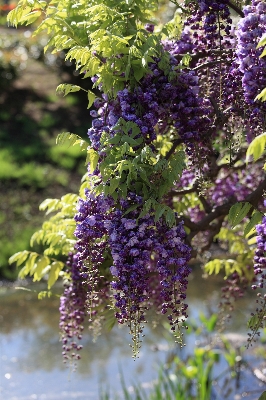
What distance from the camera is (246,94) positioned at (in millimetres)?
2738

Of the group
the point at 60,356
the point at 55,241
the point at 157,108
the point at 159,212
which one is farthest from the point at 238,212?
the point at 60,356

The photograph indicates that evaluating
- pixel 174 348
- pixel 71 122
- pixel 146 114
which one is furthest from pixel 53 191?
pixel 146 114

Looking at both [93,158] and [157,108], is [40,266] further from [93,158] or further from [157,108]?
[157,108]

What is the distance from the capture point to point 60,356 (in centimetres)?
670

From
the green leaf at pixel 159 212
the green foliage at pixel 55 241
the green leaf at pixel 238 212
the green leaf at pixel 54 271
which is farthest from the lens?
the green leaf at pixel 54 271

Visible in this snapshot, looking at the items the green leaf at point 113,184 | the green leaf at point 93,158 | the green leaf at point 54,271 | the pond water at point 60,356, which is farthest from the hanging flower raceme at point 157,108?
the pond water at point 60,356

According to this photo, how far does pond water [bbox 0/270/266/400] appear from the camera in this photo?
20.0 ft

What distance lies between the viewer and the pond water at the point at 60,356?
609cm

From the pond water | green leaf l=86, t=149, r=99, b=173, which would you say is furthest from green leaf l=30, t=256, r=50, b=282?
the pond water

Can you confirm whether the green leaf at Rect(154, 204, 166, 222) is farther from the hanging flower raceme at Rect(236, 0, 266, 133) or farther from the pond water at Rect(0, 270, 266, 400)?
the pond water at Rect(0, 270, 266, 400)

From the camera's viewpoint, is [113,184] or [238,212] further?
[238,212]

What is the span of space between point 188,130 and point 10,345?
4.68 metres

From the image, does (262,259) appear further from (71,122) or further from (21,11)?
(71,122)

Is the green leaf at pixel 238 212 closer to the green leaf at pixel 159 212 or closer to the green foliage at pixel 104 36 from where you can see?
the green leaf at pixel 159 212
